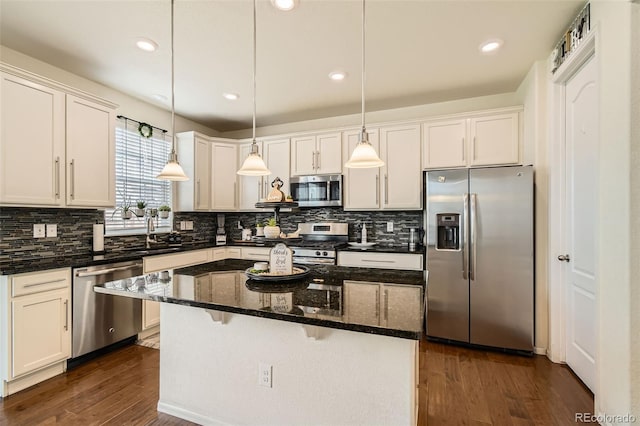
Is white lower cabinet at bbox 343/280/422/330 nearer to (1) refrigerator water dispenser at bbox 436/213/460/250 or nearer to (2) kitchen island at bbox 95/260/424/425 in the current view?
(2) kitchen island at bbox 95/260/424/425

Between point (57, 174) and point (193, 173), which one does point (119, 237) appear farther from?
point (193, 173)

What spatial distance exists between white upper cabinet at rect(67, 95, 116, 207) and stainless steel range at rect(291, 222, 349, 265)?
79.7 inches

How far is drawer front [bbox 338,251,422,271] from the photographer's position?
131 inches

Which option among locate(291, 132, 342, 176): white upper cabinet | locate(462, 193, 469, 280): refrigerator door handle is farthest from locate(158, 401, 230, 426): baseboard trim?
locate(291, 132, 342, 176): white upper cabinet

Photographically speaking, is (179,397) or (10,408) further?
(10,408)

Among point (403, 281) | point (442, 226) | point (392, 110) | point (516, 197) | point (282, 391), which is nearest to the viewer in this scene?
point (282, 391)

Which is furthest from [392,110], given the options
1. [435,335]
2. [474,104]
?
[435,335]

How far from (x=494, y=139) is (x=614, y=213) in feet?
5.91

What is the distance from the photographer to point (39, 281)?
2.34 meters

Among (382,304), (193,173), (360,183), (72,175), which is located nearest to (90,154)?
(72,175)

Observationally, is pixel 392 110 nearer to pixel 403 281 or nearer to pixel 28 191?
pixel 403 281

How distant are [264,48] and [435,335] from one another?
315cm

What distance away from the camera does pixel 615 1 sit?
169cm

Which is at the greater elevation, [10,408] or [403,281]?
[403,281]
